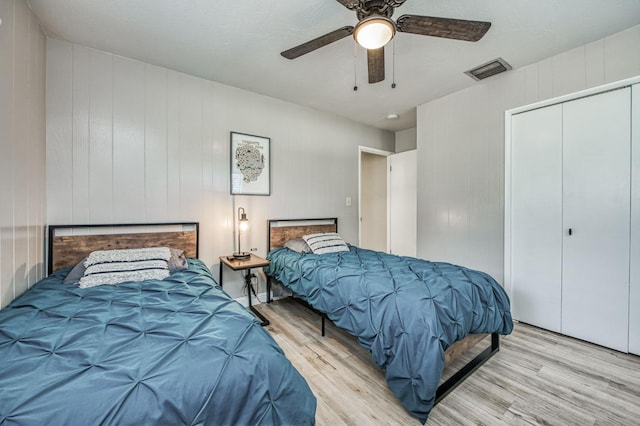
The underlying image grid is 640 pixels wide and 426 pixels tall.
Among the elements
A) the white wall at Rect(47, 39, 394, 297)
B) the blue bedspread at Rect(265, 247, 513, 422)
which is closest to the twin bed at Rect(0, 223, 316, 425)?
the blue bedspread at Rect(265, 247, 513, 422)

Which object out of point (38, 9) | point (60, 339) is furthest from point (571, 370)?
point (38, 9)

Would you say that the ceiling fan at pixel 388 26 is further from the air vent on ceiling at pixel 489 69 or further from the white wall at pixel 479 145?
the white wall at pixel 479 145

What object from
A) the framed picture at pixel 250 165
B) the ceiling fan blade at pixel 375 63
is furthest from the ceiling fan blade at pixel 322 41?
the framed picture at pixel 250 165

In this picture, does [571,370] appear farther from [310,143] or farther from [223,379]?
[310,143]

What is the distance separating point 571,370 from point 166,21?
402 centimetres

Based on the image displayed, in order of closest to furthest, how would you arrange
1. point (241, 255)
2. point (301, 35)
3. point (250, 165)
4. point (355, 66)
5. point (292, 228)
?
point (301, 35)
point (355, 66)
point (241, 255)
point (250, 165)
point (292, 228)

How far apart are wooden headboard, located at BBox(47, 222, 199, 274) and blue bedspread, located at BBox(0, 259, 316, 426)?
0.95 m

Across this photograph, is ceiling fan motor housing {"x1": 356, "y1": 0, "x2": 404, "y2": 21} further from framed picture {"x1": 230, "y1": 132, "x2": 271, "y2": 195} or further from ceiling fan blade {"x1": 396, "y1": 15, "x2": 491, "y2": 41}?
framed picture {"x1": 230, "y1": 132, "x2": 271, "y2": 195}

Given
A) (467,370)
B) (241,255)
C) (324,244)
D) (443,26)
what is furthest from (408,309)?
(241,255)

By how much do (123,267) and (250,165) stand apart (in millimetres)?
1688

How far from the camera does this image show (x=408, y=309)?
166 cm

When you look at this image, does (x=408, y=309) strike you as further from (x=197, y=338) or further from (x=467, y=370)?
(x=197, y=338)

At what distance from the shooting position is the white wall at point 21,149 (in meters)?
1.58

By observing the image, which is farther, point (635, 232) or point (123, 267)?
point (635, 232)
